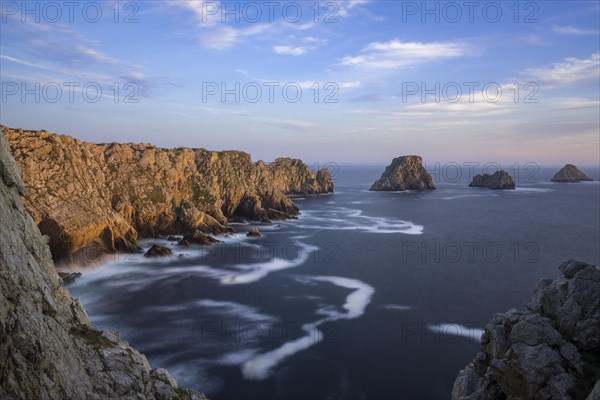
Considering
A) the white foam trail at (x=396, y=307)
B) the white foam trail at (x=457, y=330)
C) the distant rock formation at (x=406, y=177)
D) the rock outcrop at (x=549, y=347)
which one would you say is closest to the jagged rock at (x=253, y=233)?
the white foam trail at (x=396, y=307)

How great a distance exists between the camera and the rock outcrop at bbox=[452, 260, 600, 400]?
47.6 feet

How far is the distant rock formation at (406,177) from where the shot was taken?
584 ft

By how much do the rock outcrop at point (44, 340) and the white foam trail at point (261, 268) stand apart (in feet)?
98.5

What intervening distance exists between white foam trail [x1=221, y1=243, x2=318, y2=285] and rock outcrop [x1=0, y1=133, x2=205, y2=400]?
98.5ft

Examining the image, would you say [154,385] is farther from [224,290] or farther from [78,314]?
[224,290]

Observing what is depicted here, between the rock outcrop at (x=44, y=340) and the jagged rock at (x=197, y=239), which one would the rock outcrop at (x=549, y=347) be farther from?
the jagged rock at (x=197, y=239)

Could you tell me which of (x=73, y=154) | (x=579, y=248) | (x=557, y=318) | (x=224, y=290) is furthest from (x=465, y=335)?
(x=73, y=154)

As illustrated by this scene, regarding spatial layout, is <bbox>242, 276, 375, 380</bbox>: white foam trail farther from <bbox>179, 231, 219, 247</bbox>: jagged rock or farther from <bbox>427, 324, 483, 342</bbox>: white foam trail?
<bbox>179, 231, 219, 247</bbox>: jagged rock

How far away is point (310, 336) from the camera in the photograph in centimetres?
3288

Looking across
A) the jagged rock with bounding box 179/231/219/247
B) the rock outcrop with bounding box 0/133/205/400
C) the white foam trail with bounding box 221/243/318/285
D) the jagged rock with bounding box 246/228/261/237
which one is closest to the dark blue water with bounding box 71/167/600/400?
the white foam trail with bounding box 221/243/318/285

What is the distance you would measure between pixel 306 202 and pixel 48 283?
121 m

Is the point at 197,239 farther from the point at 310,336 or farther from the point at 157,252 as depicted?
the point at 310,336

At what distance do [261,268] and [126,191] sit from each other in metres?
29.8

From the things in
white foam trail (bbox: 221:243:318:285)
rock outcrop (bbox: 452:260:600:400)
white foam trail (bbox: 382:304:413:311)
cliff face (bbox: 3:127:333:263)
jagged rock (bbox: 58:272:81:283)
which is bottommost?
white foam trail (bbox: 382:304:413:311)
